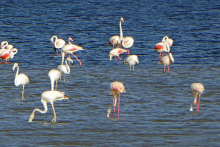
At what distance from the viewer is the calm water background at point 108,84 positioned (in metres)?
9.63

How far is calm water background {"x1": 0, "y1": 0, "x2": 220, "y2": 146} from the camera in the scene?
9.63 metres

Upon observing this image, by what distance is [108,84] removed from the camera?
1409cm

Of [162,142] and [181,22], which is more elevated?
[181,22]

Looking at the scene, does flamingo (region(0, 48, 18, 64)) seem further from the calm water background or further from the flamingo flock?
the calm water background

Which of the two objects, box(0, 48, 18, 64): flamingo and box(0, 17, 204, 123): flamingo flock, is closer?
box(0, 17, 204, 123): flamingo flock

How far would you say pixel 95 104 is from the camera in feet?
39.2

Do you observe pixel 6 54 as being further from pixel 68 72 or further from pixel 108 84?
pixel 108 84

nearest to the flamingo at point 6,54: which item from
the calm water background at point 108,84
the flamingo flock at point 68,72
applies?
the flamingo flock at point 68,72

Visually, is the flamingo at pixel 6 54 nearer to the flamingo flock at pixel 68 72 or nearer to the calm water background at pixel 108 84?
the flamingo flock at pixel 68 72

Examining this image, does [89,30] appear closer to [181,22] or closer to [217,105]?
[181,22]

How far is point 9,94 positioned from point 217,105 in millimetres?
5317

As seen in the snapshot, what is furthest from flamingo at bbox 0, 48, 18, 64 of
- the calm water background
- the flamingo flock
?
the calm water background

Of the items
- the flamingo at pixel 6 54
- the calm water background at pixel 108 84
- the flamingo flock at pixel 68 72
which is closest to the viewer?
the calm water background at pixel 108 84

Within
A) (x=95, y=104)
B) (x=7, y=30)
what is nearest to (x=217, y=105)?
(x=95, y=104)
